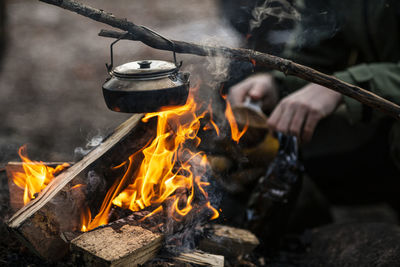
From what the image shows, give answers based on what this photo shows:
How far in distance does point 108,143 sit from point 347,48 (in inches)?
125

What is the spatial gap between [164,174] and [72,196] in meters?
0.57

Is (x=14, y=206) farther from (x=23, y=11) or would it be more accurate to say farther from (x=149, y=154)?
(x=23, y=11)

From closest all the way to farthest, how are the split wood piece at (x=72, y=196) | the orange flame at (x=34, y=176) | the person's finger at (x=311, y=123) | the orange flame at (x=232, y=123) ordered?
the split wood piece at (x=72, y=196)
the orange flame at (x=34, y=176)
the orange flame at (x=232, y=123)
the person's finger at (x=311, y=123)

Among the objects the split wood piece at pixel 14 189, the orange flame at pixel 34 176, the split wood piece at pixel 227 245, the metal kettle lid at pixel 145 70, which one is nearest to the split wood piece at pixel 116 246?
the split wood piece at pixel 227 245

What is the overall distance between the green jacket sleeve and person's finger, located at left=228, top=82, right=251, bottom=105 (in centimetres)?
99

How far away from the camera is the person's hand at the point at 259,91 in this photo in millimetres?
3391

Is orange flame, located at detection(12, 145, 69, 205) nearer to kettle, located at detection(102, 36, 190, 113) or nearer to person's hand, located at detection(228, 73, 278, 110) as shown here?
kettle, located at detection(102, 36, 190, 113)

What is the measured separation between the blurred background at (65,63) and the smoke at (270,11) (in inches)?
15.1

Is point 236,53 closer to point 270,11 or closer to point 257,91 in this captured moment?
point 270,11

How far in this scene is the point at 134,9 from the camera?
439 inches

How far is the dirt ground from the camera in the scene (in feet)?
11.7

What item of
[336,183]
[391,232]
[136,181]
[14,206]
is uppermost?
[136,181]

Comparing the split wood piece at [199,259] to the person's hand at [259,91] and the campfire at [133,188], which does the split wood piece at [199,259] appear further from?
the person's hand at [259,91]

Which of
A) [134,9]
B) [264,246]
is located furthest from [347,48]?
[134,9]
